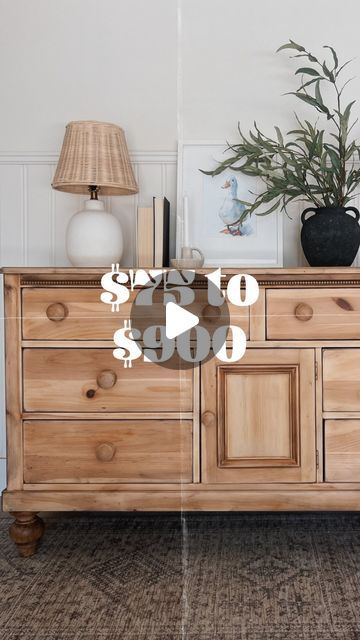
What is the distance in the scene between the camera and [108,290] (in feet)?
3.93

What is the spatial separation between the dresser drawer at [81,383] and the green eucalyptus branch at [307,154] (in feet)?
1.83

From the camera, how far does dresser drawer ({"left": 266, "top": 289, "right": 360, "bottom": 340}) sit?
119 cm

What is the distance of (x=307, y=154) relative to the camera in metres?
1.52

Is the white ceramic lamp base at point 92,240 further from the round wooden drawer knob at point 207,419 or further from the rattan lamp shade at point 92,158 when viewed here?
the round wooden drawer knob at point 207,419

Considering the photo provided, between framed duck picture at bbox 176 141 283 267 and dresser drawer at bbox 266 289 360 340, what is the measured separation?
0.34 metres

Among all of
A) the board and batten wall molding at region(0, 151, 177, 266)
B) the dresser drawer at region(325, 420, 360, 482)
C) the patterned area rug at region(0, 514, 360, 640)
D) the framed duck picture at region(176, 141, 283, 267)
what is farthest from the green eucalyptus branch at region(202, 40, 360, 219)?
the patterned area rug at region(0, 514, 360, 640)

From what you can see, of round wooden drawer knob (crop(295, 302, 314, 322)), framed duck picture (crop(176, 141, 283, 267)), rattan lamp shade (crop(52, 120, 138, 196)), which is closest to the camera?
round wooden drawer knob (crop(295, 302, 314, 322))

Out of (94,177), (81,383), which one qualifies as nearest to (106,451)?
(81,383)

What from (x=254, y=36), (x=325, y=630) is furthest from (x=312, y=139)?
(x=325, y=630)

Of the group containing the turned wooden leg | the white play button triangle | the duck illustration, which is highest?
the duck illustration

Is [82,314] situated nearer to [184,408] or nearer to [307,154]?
[184,408]

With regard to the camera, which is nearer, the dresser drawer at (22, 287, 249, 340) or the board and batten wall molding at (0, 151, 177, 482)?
→ the dresser drawer at (22, 287, 249, 340)

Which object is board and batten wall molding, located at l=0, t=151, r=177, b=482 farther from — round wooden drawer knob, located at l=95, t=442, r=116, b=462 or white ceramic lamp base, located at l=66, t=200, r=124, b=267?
round wooden drawer knob, located at l=95, t=442, r=116, b=462

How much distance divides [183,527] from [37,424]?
0.47 meters
